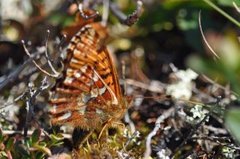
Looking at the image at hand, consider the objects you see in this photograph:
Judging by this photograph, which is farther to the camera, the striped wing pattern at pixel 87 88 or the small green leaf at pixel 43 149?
the striped wing pattern at pixel 87 88

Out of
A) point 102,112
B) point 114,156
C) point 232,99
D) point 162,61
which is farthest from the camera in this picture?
point 162,61

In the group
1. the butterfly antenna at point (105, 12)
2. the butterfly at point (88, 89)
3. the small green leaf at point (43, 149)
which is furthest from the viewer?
the butterfly antenna at point (105, 12)

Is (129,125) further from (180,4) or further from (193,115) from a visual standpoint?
(180,4)

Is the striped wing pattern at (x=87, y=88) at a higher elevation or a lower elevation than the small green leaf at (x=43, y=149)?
higher

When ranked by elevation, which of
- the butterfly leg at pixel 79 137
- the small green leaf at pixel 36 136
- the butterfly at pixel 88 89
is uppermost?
the butterfly at pixel 88 89

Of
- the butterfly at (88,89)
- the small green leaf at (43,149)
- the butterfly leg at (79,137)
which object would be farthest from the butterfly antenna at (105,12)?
the small green leaf at (43,149)

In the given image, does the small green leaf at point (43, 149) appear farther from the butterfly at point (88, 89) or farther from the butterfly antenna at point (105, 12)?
the butterfly antenna at point (105, 12)

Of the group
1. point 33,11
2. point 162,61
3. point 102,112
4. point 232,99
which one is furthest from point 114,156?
point 33,11

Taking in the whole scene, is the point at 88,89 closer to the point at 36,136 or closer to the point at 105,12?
the point at 36,136

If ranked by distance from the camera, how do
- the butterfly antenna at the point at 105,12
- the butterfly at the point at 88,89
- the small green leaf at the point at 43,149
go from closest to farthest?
1. the small green leaf at the point at 43,149
2. the butterfly at the point at 88,89
3. the butterfly antenna at the point at 105,12
